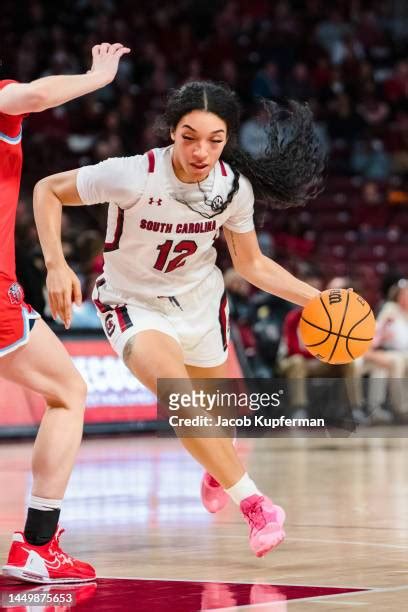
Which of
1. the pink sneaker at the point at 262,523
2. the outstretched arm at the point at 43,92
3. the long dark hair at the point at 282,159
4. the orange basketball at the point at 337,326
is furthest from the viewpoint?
the long dark hair at the point at 282,159

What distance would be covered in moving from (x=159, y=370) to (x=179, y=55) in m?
16.1

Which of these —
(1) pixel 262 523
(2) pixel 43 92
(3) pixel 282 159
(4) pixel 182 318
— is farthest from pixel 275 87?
(2) pixel 43 92

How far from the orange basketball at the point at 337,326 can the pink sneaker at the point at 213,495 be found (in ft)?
3.10

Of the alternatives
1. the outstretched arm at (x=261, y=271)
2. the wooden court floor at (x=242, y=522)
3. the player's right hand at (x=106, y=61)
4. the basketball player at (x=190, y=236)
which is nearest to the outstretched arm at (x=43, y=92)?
the player's right hand at (x=106, y=61)

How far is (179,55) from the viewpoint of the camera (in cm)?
2103

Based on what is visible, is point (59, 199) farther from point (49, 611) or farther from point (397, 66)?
point (397, 66)

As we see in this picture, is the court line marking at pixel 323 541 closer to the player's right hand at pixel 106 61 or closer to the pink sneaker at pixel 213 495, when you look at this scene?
the pink sneaker at pixel 213 495

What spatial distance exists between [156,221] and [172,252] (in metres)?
0.19

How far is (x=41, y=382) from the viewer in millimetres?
4988

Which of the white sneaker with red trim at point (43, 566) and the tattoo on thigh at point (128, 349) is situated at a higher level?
the tattoo on thigh at point (128, 349)

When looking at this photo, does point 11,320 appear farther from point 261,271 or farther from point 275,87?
point 275,87

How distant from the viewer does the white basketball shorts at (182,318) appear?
19.5 feet

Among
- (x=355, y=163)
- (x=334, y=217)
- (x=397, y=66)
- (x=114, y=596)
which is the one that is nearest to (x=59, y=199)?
(x=114, y=596)

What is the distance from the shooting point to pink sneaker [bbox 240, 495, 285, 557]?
17.3 feet
